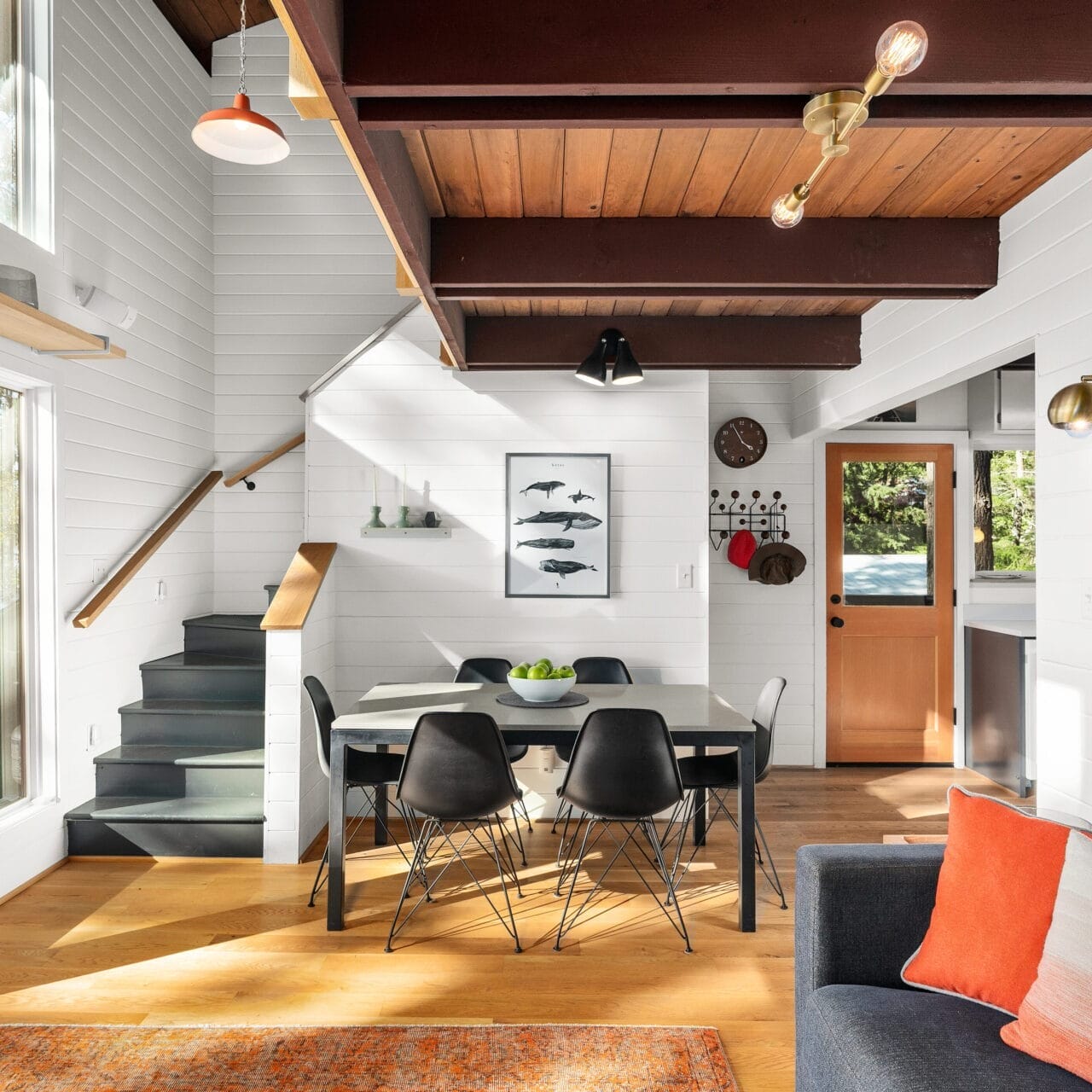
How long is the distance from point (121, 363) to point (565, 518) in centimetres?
245

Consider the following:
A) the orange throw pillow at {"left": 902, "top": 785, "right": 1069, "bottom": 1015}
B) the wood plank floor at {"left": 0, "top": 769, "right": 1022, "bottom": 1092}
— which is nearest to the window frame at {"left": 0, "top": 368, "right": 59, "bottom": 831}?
the wood plank floor at {"left": 0, "top": 769, "right": 1022, "bottom": 1092}

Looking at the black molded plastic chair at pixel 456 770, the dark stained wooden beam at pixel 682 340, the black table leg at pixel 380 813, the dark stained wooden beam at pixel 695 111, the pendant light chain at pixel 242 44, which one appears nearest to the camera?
the dark stained wooden beam at pixel 695 111

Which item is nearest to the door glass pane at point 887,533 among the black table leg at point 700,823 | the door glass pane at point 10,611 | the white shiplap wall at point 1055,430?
the black table leg at point 700,823

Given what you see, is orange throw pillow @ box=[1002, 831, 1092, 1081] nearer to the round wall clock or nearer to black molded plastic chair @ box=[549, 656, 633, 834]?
black molded plastic chair @ box=[549, 656, 633, 834]

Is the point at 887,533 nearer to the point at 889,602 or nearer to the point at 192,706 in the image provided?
the point at 889,602

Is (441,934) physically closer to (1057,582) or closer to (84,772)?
(84,772)

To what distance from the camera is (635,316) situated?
4262 mm

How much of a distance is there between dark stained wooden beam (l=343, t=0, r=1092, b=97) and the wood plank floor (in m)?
2.48

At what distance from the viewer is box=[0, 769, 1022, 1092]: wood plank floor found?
264 cm

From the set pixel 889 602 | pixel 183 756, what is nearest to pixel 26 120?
pixel 183 756

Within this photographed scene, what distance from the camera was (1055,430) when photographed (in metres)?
2.79

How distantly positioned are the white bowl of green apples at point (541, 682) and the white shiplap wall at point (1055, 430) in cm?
178

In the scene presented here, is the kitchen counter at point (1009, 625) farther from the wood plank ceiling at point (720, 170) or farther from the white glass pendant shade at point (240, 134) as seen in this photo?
the white glass pendant shade at point (240, 134)

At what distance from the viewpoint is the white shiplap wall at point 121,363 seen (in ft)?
12.6
